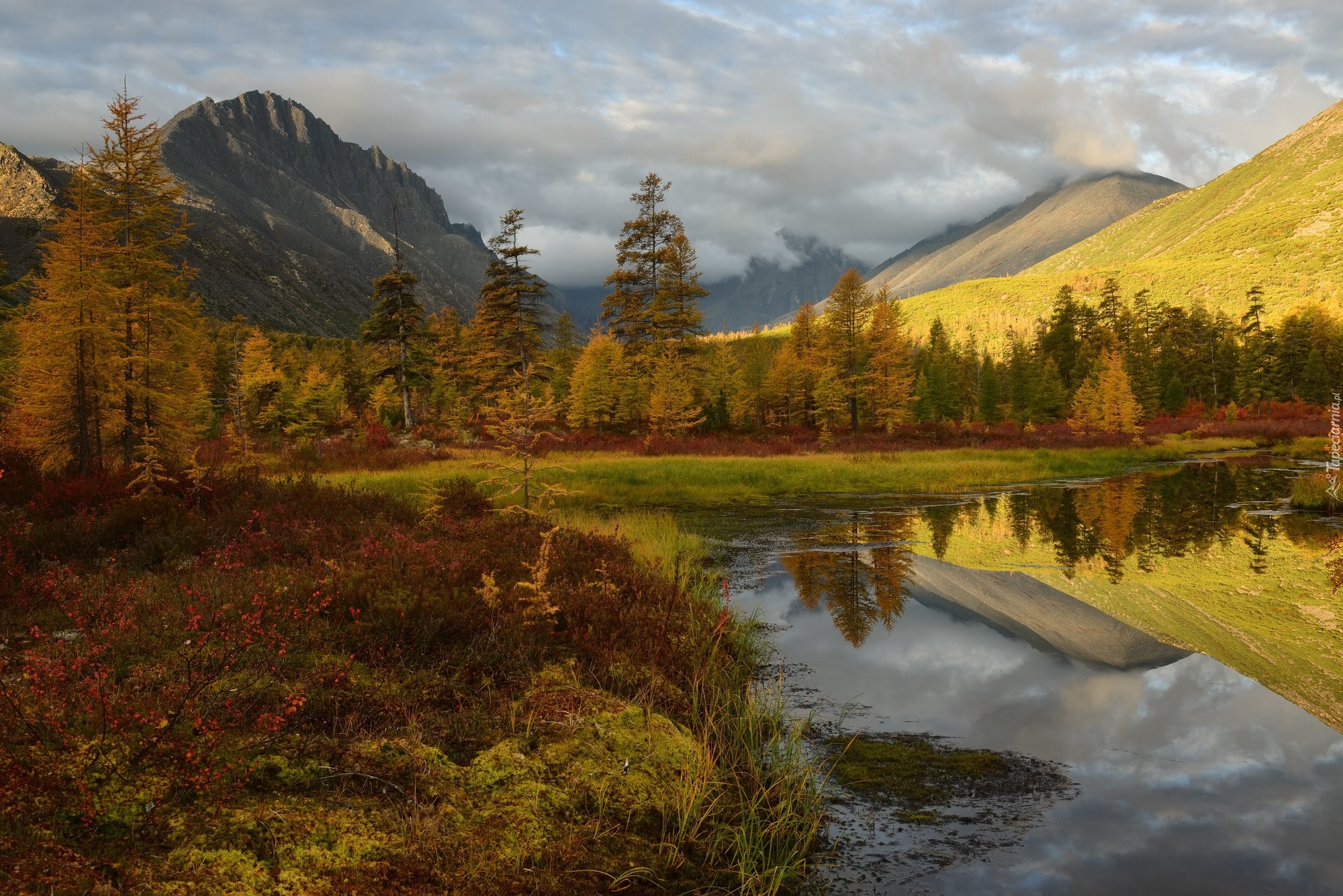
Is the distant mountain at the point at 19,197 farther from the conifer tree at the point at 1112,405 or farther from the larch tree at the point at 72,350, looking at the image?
the conifer tree at the point at 1112,405

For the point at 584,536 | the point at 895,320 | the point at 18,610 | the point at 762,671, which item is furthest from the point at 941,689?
the point at 895,320

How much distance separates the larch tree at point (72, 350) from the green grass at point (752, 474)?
526 cm

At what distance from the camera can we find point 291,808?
3463 mm

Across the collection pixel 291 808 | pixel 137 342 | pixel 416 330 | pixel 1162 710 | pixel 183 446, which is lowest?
pixel 1162 710

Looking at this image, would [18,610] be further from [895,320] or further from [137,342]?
[895,320]

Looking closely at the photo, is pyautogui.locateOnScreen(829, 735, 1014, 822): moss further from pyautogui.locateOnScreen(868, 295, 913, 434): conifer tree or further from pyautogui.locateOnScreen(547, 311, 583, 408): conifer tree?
pyautogui.locateOnScreen(547, 311, 583, 408): conifer tree

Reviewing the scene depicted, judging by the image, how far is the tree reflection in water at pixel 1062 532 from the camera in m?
11.8

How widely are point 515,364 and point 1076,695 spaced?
3632cm

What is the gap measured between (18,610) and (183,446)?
44.8 feet

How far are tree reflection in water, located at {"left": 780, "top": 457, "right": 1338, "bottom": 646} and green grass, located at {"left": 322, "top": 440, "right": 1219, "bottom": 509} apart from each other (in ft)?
12.4

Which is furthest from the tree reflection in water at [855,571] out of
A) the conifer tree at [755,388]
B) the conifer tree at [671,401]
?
the conifer tree at [755,388]

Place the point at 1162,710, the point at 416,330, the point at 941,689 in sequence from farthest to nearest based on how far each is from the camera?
1. the point at 416,330
2. the point at 941,689
3. the point at 1162,710

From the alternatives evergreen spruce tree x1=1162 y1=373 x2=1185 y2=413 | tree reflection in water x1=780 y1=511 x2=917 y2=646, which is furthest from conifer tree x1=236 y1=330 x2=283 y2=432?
evergreen spruce tree x1=1162 y1=373 x2=1185 y2=413

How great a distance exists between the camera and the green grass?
2170cm
